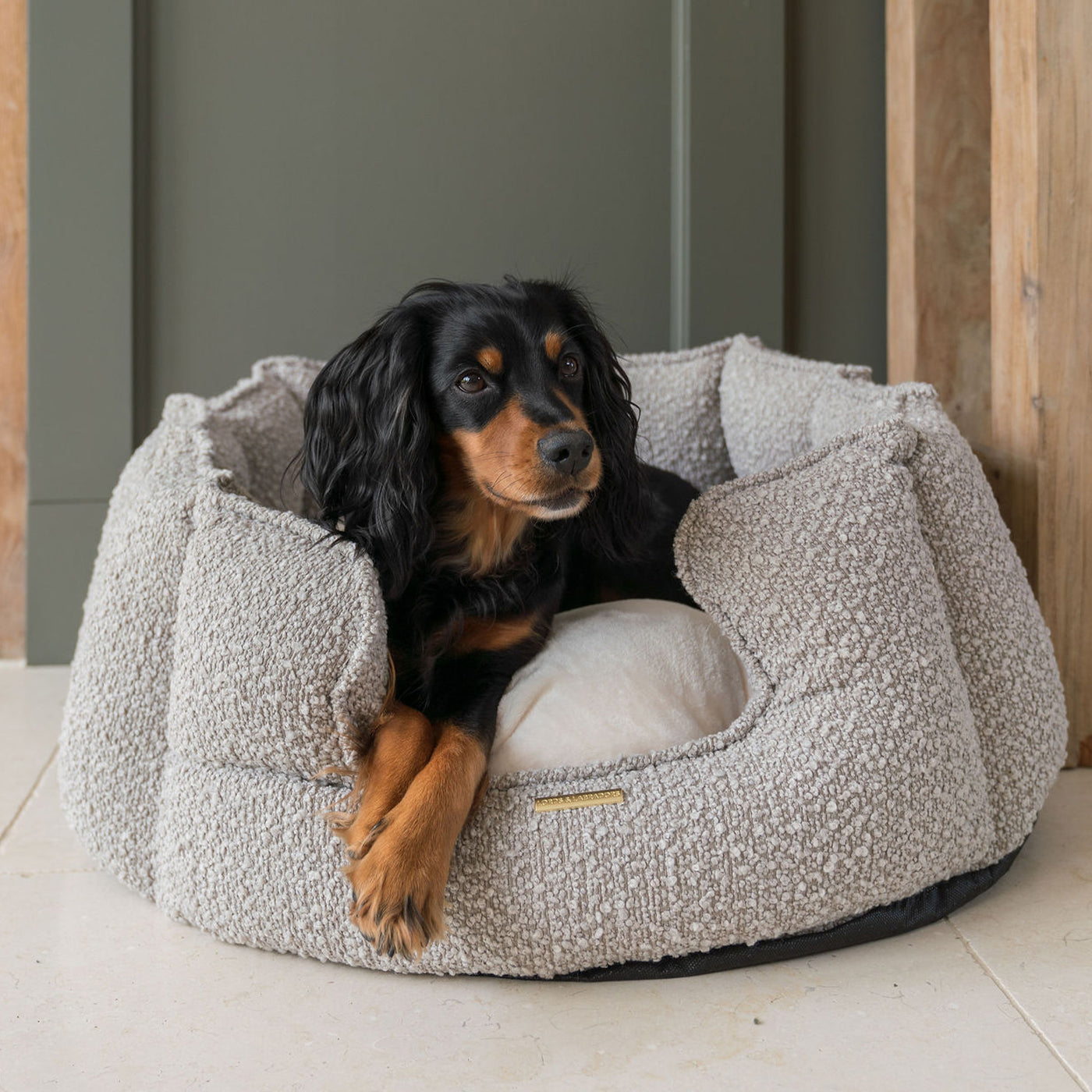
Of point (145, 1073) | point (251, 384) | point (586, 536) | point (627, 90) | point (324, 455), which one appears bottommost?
point (145, 1073)

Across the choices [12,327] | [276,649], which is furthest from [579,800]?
[12,327]

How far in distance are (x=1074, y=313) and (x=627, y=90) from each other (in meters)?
1.32

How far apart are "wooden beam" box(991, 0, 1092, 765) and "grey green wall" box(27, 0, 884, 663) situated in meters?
0.74

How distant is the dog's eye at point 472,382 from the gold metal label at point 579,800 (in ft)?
1.96

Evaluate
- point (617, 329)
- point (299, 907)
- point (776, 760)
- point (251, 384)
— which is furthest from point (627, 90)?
point (299, 907)

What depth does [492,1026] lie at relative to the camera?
1.35 meters

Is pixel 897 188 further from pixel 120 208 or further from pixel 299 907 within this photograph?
pixel 299 907

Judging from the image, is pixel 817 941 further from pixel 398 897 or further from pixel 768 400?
pixel 768 400

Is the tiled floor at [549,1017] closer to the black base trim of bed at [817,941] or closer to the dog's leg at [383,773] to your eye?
the black base trim of bed at [817,941]

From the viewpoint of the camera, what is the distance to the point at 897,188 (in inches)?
109

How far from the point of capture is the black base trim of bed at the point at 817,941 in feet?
4.75

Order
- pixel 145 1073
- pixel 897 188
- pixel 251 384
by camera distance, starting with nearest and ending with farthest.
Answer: pixel 145 1073 < pixel 251 384 < pixel 897 188

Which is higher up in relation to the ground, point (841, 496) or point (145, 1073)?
point (841, 496)

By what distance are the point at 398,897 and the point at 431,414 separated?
723 millimetres
